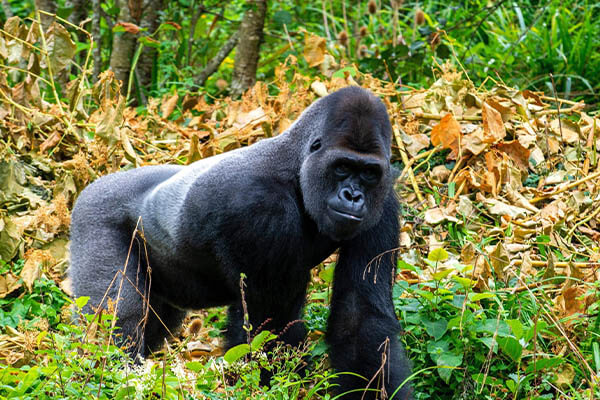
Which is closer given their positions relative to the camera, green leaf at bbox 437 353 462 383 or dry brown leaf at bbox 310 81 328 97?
green leaf at bbox 437 353 462 383

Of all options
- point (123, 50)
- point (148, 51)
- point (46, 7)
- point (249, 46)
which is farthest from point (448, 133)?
point (46, 7)

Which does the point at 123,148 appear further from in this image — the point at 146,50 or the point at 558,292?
the point at 558,292

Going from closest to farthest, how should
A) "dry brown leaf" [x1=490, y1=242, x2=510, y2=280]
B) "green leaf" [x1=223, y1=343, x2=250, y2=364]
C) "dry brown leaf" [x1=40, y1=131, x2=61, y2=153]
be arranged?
1. "green leaf" [x1=223, y1=343, x2=250, y2=364]
2. "dry brown leaf" [x1=490, y1=242, x2=510, y2=280]
3. "dry brown leaf" [x1=40, y1=131, x2=61, y2=153]

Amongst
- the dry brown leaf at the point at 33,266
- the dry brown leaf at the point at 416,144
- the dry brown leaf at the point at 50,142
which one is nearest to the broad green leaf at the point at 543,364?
the dry brown leaf at the point at 416,144

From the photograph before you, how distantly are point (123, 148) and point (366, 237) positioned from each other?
2308 mm

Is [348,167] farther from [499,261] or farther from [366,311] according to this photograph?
[499,261]

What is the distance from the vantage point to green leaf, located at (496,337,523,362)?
10.0ft

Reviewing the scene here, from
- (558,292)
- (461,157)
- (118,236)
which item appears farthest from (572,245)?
(118,236)

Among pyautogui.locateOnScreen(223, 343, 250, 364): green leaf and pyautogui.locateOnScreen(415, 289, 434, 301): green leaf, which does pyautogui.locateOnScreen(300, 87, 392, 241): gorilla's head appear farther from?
pyautogui.locateOnScreen(223, 343, 250, 364): green leaf

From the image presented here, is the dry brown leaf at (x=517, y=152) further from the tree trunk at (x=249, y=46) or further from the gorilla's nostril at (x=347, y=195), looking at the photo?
the tree trunk at (x=249, y=46)

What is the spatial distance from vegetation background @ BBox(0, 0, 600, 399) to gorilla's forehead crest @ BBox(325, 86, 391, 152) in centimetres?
65

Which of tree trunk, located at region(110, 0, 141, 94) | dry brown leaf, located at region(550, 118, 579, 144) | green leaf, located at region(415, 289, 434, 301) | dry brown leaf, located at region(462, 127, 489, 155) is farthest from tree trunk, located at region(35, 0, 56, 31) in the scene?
green leaf, located at region(415, 289, 434, 301)

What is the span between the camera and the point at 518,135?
5117mm

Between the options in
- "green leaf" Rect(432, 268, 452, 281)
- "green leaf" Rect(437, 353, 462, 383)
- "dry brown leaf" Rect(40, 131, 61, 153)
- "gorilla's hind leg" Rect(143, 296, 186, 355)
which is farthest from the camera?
"dry brown leaf" Rect(40, 131, 61, 153)
